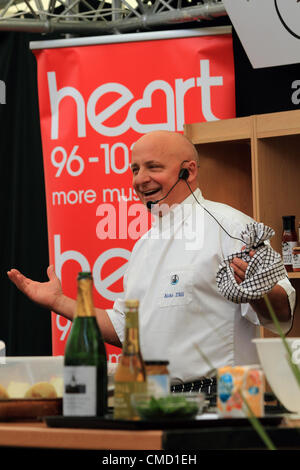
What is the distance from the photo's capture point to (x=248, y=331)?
2385mm

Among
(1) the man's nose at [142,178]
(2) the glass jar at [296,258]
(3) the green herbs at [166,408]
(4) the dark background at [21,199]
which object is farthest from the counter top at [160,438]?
(4) the dark background at [21,199]

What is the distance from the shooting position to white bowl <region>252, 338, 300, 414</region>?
4.40 feet

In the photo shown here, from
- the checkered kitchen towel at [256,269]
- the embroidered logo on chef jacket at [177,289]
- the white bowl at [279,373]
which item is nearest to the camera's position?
the white bowl at [279,373]

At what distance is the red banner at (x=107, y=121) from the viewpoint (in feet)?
12.3

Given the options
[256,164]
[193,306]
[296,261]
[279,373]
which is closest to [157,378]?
[279,373]

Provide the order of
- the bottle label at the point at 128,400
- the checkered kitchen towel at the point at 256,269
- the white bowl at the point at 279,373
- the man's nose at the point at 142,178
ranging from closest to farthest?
the bottle label at the point at 128,400 < the white bowl at the point at 279,373 < the checkered kitchen towel at the point at 256,269 < the man's nose at the point at 142,178

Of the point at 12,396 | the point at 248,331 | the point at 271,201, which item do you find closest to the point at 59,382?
the point at 12,396

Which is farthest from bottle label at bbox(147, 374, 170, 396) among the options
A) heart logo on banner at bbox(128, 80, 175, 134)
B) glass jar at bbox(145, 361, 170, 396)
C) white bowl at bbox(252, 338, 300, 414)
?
heart logo on banner at bbox(128, 80, 175, 134)

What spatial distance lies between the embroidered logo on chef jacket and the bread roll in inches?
38.0

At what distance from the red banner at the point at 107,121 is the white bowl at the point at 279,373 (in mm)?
2385

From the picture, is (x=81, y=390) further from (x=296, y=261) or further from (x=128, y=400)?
(x=296, y=261)

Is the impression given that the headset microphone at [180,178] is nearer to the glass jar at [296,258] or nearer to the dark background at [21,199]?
the glass jar at [296,258]

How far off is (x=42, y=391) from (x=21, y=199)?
3359 mm
